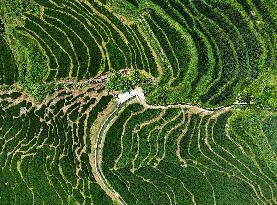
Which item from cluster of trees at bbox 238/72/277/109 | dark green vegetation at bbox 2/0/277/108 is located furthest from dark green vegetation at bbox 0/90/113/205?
cluster of trees at bbox 238/72/277/109

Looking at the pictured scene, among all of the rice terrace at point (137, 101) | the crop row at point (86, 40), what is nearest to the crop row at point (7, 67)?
the rice terrace at point (137, 101)

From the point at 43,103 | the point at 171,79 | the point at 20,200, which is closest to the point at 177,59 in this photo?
the point at 171,79

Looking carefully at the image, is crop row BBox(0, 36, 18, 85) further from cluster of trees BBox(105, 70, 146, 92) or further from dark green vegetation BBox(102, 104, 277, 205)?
dark green vegetation BBox(102, 104, 277, 205)

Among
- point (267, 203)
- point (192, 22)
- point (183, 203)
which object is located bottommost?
point (267, 203)

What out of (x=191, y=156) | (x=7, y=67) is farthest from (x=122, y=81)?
(x=7, y=67)

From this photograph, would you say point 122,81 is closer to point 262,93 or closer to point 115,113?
point 115,113

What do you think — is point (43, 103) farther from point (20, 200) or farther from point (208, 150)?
point (208, 150)

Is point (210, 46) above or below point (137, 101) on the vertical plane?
above
